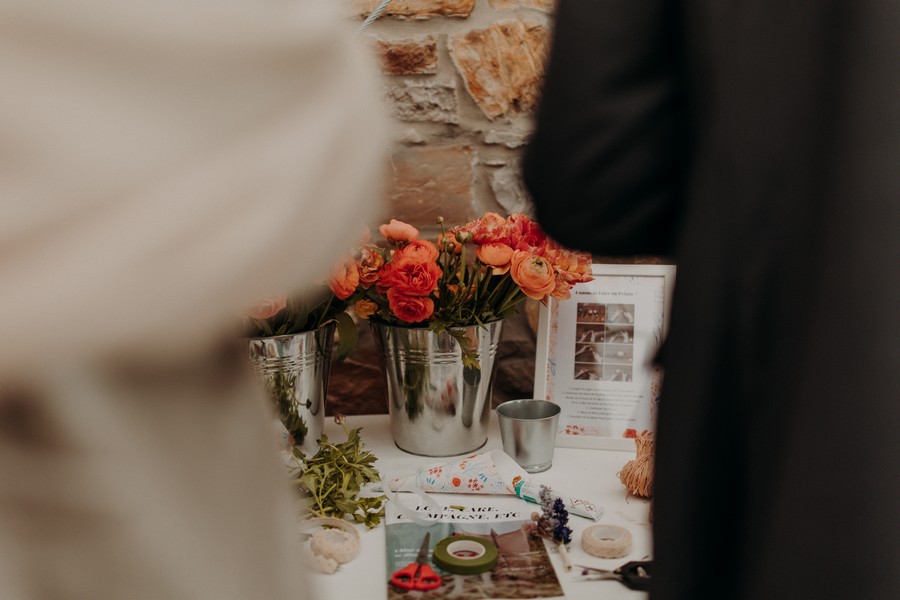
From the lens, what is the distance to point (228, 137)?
228 millimetres

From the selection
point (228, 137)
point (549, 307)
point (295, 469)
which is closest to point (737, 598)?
point (228, 137)

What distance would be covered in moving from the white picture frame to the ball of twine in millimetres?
159

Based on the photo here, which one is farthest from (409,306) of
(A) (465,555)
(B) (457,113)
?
(B) (457,113)

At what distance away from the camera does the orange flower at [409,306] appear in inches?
43.8

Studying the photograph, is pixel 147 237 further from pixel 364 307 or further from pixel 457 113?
pixel 457 113

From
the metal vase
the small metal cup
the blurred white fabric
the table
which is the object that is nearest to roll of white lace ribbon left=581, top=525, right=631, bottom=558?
the table

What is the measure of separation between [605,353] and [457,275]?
30 centimetres

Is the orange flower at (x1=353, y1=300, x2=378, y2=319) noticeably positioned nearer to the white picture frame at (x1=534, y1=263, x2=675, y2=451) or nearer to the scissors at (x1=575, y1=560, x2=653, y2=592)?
the white picture frame at (x1=534, y1=263, x2=675, y2=451)

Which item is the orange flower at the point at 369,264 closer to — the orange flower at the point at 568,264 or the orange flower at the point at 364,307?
the orange flower at the point at 364,307

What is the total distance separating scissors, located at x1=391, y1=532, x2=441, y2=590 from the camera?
0.87 meters

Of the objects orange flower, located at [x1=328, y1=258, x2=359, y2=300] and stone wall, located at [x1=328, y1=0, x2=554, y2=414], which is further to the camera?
stone wall, located at [x1=328, y1=0, x2=554, y2=414]

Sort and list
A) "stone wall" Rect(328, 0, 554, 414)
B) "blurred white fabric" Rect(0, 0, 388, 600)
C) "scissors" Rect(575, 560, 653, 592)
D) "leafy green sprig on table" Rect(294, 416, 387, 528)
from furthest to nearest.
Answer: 1. "stone wall" Rect(328, 0, 554, 414)
2. "leafy green sprig on table" Rect(294, 416, 387, 528)
3. "scissors" Rect(575, 560, 653, 592)
4. "blurred white fabric" Rect(0, 0, 388, 600)

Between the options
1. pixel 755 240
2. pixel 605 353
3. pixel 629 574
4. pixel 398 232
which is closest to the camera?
pixel 755 240

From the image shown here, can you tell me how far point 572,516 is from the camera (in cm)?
104
